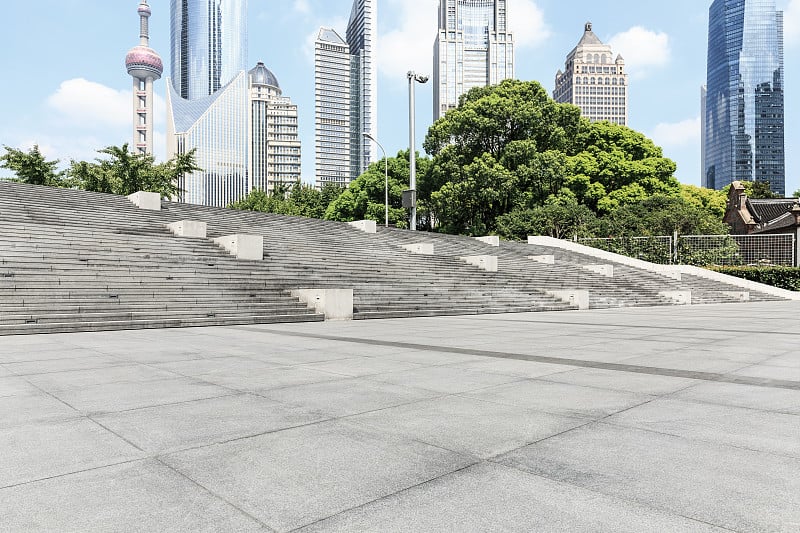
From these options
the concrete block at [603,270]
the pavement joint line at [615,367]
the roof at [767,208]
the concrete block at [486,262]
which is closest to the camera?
the pavement joint line at [615,367]

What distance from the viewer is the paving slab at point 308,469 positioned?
9.18 ft

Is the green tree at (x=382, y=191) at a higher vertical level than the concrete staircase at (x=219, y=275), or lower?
higher

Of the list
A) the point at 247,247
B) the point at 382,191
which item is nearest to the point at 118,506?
the point at 247,247

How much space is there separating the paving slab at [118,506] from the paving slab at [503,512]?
57 centimetres

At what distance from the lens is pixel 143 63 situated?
591 feet

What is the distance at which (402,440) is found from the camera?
12.8ft

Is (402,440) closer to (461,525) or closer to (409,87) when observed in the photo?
(461,525)

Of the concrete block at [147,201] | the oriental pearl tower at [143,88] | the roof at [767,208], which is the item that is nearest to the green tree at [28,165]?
the concrete block at [147,201]

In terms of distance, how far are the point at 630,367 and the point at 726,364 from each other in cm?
145

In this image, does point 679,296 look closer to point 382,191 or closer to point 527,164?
point 527,164

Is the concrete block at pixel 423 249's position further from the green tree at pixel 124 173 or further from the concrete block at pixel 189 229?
the green tree at pixel 124 173

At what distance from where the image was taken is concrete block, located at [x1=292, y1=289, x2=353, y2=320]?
15.3 meters

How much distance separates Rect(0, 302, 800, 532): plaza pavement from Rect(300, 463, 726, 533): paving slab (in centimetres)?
1

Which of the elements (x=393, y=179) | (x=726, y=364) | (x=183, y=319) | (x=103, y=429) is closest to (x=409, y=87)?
(x=393, y=179)
